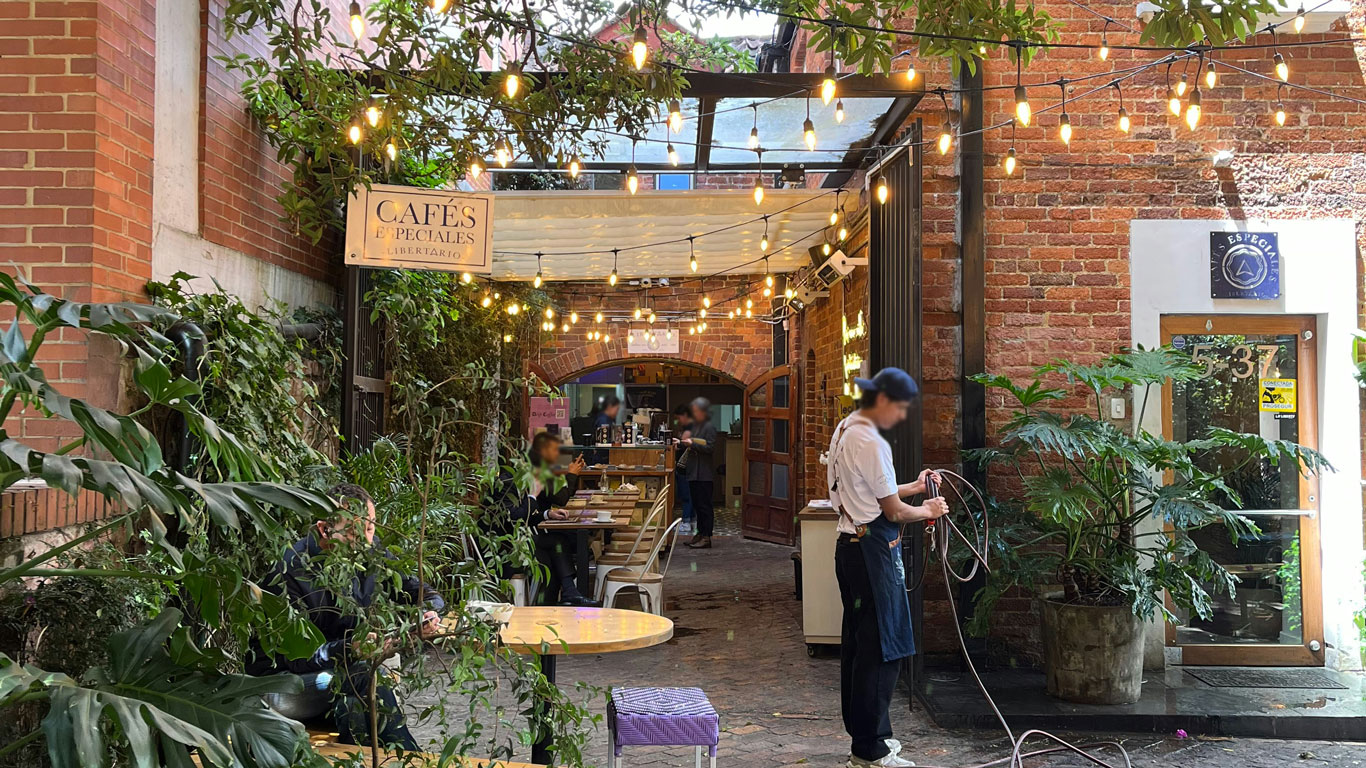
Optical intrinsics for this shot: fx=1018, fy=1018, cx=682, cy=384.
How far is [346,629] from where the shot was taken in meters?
2.72

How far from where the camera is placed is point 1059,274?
6.05 metres

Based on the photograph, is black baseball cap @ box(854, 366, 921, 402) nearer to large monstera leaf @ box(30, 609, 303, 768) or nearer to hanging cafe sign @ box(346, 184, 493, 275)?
large monstera leaf @ box(30, 609, 303, 768)

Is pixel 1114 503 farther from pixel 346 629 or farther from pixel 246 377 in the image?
pixel 246 377

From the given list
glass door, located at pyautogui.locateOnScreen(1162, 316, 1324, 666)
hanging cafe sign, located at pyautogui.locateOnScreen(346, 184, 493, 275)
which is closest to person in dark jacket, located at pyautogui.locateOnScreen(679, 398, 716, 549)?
glass door, located at pyautogui.locateOnScreen(1162, 316, 1324, 666)

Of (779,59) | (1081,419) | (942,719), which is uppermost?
(779,59)

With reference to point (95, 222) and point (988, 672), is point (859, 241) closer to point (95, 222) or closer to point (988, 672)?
point (988, 672)

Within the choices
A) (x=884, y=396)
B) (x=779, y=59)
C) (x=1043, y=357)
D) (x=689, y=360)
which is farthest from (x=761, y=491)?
(x=884, y=396)

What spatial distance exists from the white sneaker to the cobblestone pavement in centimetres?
20

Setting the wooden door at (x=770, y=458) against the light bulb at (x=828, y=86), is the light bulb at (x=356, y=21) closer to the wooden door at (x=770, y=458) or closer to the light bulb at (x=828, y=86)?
the light bulb at (x=828, y=86)

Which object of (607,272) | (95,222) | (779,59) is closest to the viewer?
(95,222)

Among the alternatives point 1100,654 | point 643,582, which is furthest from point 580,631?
point 643,582

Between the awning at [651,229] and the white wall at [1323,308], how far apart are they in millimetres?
2366

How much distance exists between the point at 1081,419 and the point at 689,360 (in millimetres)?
7941

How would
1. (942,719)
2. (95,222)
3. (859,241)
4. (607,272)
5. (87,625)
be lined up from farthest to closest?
(607,272) → (859,241) → (942,719) → (95,222) → (87,625)
